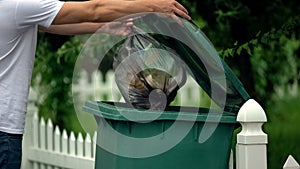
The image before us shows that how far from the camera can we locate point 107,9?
3.46m

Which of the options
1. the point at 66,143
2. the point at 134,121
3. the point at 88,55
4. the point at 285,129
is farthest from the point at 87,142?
the point at 285,129

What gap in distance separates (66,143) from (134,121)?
178 cm

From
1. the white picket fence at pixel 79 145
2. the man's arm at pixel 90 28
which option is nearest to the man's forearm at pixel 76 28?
the man's arm at pixel 90 28

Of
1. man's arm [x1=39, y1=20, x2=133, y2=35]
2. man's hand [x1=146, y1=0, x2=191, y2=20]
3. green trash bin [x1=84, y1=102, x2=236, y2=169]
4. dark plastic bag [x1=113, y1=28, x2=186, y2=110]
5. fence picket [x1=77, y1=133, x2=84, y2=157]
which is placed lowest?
fence picket [x1=77, y1=133, x2=84, y2=157]

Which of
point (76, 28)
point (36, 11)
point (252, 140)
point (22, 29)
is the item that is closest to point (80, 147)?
point (76, 28)

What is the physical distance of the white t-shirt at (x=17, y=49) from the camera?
3449 mm

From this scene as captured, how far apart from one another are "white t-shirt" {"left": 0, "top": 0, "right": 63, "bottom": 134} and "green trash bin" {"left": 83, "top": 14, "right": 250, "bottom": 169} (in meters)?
0.40

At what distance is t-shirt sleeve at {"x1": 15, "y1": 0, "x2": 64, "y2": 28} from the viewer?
343cm

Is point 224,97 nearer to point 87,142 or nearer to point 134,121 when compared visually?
point 134,121

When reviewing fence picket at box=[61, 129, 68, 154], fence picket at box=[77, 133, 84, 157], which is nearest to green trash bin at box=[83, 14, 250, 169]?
fence picket at box=[77, 133, 84, 157]

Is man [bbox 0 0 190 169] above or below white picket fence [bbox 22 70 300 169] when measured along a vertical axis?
above

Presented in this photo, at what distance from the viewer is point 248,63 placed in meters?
5.68

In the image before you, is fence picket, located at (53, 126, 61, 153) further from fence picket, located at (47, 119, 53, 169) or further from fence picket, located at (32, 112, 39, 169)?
fence picket, located at (32, 112, 39, 169)

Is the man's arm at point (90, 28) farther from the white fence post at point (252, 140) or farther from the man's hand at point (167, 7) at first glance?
the white fence post at point (252, 140)
